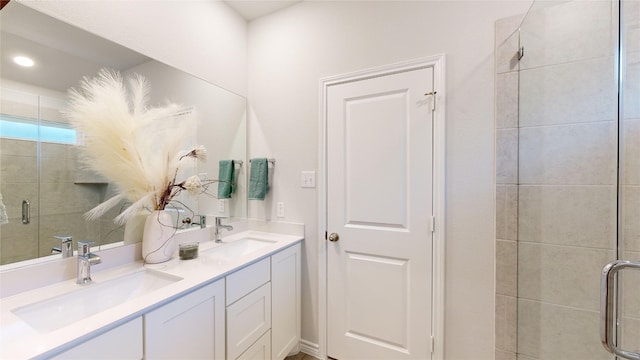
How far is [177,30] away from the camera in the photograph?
164cm

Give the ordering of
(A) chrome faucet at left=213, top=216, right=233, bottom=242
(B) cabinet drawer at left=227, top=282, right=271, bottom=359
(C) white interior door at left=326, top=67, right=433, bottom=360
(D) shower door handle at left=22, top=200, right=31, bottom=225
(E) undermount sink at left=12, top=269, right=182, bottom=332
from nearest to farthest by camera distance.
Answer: (E) undermount sink at left=12, top=269, right=182, bottom=332 < (D) shower door handle at left=22, top=200, right=31, bottom=225 < (B) cabinet drawer at left=227, top=282, right=271, bottom=359 < (C) white interior door at left=326, top=67, right=433, bottom=360 < (A) chrome faucet at left=213, top=216, right=233, bottom=242

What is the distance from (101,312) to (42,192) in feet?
1.98

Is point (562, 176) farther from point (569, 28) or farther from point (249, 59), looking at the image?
point (249, 59)

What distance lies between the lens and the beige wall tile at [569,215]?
1.14 m

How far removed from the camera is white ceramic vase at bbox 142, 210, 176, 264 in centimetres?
134

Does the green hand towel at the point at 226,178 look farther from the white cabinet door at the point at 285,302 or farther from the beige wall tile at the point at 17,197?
the beige wall tile at the point at 17,197

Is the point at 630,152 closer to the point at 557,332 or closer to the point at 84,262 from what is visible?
the point at 557,332

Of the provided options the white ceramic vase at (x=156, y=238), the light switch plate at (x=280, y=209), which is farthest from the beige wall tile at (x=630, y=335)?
the white ceramic vase at (x=156, y=238)

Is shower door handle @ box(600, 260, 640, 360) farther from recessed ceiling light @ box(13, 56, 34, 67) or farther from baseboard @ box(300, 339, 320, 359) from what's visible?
recessed ceiling light @ box(13, 56, 34, 67)

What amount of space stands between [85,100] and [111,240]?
0.69 m

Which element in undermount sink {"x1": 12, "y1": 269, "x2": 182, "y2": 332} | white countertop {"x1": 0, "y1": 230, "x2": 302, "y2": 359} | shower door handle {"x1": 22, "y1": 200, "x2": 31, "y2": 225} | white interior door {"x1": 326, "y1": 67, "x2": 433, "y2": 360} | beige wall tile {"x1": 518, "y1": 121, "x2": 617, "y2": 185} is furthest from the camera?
→ white interior door {"x1": 326, "y1": 67, "x2": 433, "y2": 360}

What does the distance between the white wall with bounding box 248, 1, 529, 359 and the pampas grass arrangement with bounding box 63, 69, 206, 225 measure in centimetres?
75

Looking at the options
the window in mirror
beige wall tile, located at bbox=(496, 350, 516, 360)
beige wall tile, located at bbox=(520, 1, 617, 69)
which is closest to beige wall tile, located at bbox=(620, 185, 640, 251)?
beige wall tile, located at bbox=(520, 1, 617, 69)

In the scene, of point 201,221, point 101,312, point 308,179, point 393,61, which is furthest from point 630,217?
point 201,221
